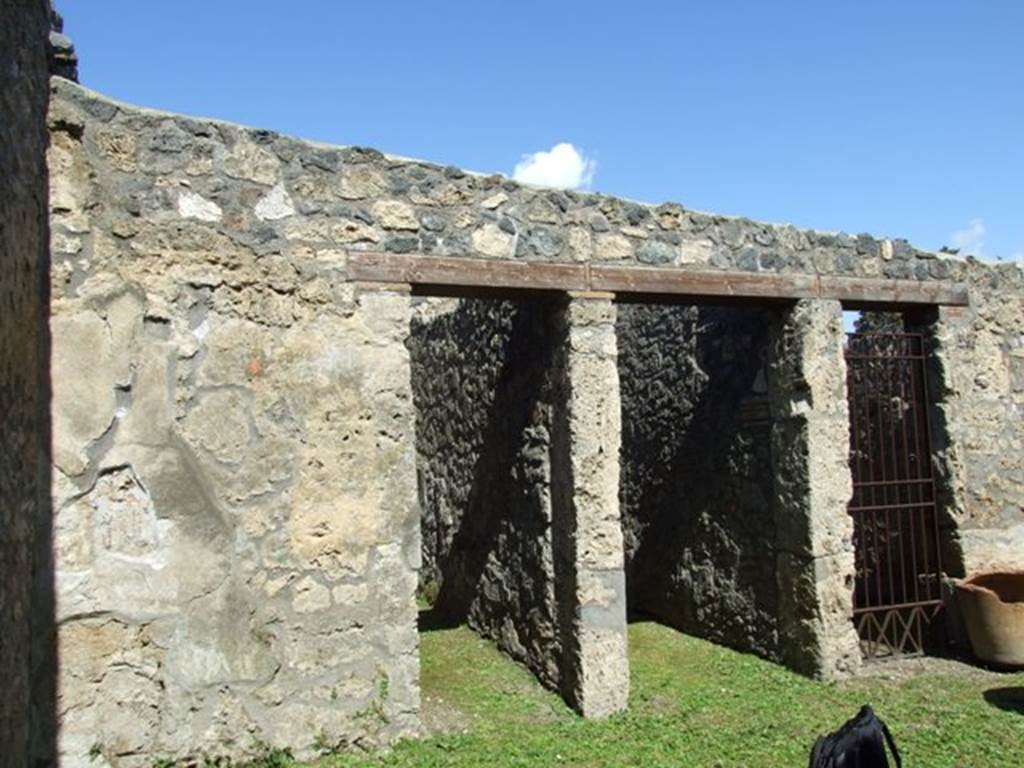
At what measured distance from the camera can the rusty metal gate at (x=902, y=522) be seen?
611 centimetres

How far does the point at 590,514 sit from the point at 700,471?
6.39 ft

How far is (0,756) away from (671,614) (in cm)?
515

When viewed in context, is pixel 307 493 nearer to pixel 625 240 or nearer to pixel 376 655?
pixel 376 655

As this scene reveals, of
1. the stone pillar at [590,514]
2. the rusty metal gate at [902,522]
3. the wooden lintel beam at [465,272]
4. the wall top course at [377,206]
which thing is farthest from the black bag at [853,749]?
the rusty metal gate at [902,522]

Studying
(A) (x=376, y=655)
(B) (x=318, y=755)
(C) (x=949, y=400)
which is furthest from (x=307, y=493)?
(C) (x=949, y=400)

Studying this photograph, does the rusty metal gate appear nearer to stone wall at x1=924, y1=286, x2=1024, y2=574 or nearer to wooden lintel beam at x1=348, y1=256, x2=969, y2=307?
stone wall at x1=924, y1=286, x2=1024, y2=574

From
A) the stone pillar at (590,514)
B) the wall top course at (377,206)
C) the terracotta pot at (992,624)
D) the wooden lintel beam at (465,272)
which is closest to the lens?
the wall top course at (377,206)

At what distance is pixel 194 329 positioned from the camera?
4.07 metres

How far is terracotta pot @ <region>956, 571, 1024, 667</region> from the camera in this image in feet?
18.6

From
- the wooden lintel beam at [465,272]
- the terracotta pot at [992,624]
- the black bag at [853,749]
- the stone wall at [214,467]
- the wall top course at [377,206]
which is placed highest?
the wall top course at [377,206]

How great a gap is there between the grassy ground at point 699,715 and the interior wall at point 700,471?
0.46 metres

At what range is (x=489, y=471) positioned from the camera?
20.4 feet

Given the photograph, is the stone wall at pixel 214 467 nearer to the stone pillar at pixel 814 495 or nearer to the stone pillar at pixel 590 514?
the stone pillar at pixel 590 514

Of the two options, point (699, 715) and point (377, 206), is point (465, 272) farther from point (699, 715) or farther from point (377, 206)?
point (699, 715)
